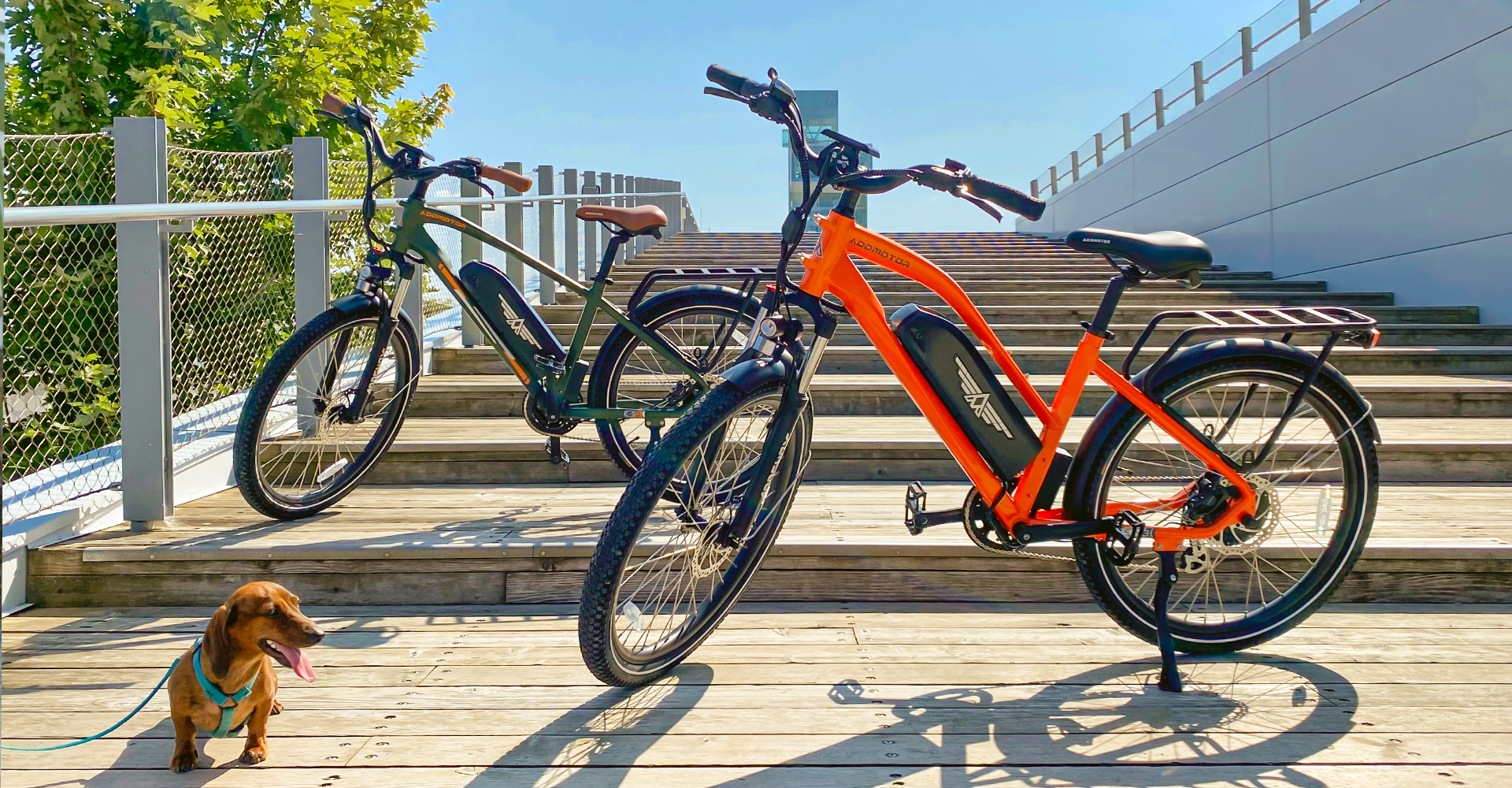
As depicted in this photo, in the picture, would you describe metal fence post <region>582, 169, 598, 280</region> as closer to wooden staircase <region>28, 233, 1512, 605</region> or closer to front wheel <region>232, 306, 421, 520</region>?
wooden staircase <region>28, 233, 1512, 605</region>

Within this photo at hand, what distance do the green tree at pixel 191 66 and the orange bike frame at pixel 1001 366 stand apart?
506 centimetres

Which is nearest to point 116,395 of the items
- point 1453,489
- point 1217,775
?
point 1217,775

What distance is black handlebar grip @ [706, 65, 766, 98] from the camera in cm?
201

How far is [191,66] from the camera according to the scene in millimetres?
6445

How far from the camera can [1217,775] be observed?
1768mm

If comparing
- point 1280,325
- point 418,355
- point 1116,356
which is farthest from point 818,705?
point 1116,356

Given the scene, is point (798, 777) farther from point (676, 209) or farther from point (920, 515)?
point (676, 209)

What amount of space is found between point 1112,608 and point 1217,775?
0.49 meters

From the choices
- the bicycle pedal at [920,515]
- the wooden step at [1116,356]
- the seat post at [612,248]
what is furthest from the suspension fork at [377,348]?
the bicycle pedal at [920,515]

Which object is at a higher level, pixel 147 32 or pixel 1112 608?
pixel 147 32

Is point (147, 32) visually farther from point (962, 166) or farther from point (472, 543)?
point (962, 166)

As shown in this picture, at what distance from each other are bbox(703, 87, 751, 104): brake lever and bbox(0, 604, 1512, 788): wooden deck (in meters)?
1.16

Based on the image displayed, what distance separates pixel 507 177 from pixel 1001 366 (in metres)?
1.58

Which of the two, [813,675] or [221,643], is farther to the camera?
[813,675]
